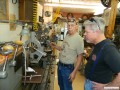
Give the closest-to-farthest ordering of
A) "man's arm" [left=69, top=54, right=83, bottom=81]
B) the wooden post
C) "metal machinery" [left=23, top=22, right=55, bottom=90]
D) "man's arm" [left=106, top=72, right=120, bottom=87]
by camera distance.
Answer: "man's arm" [left=106, top=72, right=120, bottom=87], "metal machinery" [left=23, top=22, right=55, bottom=90], "man's arm" [left=69, top=54, right=83, bottom=81], the wooden post

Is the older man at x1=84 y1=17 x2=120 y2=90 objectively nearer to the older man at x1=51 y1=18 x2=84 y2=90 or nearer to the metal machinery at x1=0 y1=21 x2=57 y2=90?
the metal machinery at x1=0 y1=21 x2=57 y2=90

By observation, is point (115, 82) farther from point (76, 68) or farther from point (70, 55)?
point (70, 55)

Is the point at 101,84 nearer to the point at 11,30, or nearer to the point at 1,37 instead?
the point at 1,37

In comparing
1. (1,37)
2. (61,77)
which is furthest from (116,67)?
(1,37)

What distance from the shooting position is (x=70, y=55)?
2824 mm

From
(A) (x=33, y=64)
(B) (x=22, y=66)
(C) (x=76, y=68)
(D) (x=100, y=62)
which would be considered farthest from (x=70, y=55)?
(D) (x=100, y=62)

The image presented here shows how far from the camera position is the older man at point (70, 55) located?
2.78 metres

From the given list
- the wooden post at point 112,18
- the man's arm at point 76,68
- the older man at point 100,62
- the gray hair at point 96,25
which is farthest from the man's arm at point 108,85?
the wooden post at point 112,18

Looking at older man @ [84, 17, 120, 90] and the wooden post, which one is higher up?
the wooden post

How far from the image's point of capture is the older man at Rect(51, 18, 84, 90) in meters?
2.78

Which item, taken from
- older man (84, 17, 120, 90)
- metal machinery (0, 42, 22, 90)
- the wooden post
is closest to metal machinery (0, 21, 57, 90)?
metal machinery (0, 42, 22, 90)

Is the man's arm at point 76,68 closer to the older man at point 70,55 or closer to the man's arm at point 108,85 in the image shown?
the older man at point 70,55

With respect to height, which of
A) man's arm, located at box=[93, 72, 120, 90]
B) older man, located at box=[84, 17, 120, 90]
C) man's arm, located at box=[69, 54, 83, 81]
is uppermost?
older man, located at box=[84, 17, 120, 90]

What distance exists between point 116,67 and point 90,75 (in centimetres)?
37
